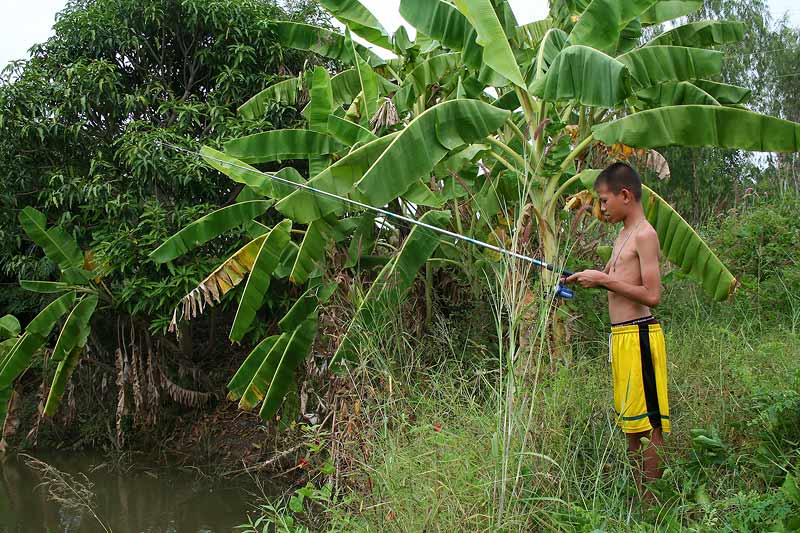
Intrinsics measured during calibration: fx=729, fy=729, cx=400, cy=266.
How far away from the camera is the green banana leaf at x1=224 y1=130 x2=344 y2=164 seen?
18.8ft

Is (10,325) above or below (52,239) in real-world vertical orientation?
below

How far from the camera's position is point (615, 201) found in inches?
132

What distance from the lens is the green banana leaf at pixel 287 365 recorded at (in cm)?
570

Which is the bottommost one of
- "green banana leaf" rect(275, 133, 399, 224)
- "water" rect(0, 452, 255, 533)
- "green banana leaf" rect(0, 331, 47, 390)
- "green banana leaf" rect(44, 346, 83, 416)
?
"water" rect(0, 452, 255, 533)

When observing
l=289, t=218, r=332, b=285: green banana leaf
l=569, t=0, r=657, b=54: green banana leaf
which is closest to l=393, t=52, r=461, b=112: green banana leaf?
l=289, t=218, r=332, b=285: green banana leaf

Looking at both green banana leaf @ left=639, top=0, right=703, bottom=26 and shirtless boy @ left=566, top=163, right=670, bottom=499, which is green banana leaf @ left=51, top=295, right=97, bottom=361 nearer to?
shirtless boy @ left=566, top=163, right=670, bottom=499

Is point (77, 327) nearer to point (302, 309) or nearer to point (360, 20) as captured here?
point (302, 309)

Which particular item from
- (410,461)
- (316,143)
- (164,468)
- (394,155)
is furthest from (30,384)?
(410,461)

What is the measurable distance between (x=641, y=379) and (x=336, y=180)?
2567 millimetres

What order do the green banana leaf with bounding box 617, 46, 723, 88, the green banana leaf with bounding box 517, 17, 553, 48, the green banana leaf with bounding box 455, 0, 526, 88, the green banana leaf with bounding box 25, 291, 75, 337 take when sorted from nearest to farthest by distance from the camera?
the green banana leaf with bounding box 455, 0, 526, 88
the green banana leaf with bounding box 617, 46, 723, 88
the green banana leaf with bounding box 517, 17, 553, 48
the green banana leaf with bounding box 25, 291, 75, 337

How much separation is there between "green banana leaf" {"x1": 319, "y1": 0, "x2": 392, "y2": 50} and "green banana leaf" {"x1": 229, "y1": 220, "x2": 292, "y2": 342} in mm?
2037

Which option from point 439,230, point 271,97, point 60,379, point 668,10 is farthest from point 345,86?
point 60,379

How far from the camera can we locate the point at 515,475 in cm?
301

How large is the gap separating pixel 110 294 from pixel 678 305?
5500mm
